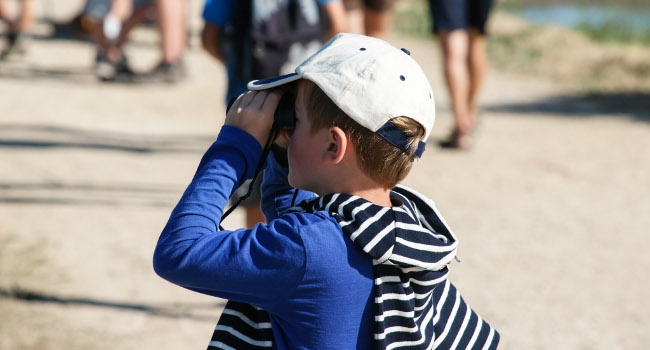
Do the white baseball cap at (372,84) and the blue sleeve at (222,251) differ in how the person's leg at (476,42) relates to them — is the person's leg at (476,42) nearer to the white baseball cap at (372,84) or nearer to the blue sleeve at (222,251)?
the white baseball cap at (372,84)

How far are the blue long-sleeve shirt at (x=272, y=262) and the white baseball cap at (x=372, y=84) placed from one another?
0.18 meters

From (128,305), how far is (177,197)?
1.55m

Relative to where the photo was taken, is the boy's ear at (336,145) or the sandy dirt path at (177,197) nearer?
the boy's ear at (336,145)

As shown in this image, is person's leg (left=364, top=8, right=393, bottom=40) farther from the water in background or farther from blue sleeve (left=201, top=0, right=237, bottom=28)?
the water in background

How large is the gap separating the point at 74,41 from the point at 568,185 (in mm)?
7036

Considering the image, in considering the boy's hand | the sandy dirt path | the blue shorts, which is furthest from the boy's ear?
the blue shorts

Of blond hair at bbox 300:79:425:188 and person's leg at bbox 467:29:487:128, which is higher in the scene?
blond hair at bbox 300:79:425:188

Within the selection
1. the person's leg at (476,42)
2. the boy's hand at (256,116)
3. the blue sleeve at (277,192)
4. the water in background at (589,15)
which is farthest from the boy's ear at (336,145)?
the water in background at (589,15)

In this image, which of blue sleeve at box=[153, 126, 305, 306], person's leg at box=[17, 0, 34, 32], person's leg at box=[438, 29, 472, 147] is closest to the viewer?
blue sleeve at box=[153, 126, 305, 306]

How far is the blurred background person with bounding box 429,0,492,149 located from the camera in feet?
20.7

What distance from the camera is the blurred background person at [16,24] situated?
918 cm

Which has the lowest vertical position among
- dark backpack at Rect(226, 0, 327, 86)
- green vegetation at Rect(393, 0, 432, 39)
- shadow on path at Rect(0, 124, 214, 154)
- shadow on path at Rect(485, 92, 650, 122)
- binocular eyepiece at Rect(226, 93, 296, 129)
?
green vegetation at Rect(393, 0, 432, 39)

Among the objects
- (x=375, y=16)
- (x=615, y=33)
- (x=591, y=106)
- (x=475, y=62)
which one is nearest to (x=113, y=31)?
(x=375, y=16)

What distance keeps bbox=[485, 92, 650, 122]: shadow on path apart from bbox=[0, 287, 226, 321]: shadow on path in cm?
489
